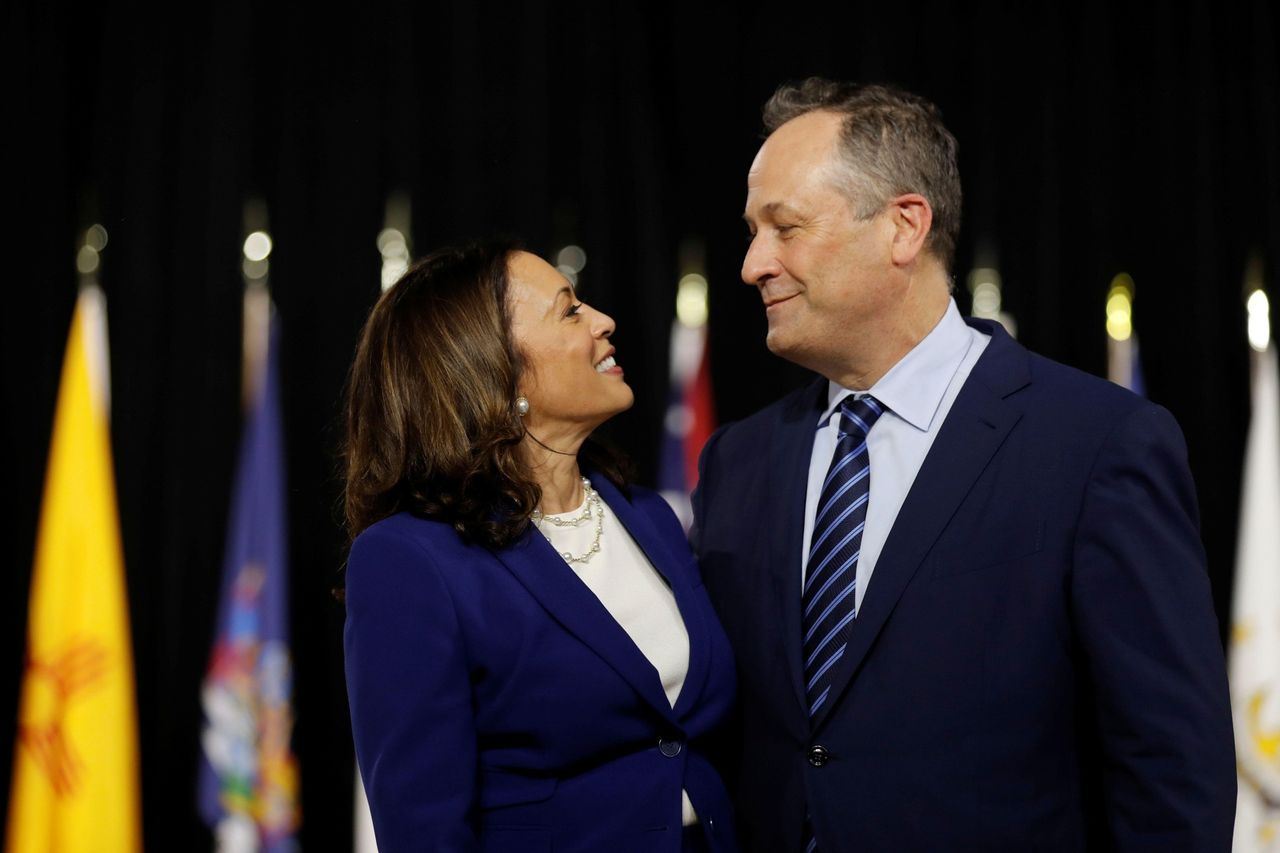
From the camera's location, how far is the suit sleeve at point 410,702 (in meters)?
1.36

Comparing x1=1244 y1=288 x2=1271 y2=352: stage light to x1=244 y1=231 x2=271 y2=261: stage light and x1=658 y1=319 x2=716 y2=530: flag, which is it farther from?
x1=244 y1=231 x2=271 y2=261: stage light

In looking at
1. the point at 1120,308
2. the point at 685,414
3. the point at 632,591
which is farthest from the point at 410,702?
the point at 1120,308

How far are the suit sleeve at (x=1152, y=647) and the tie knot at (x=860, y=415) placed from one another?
0.31 meters

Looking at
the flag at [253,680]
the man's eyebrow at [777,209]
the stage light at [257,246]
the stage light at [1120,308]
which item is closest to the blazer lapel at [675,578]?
the man's eyebrow at [777,209]

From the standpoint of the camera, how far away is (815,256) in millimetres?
1616

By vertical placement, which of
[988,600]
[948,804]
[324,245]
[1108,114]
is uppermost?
[1108,114]

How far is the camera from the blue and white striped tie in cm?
145

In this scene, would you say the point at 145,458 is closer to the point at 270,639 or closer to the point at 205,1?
the point at 270,639

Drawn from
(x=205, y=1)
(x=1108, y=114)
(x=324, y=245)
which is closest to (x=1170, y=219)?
(x=1108, y=114)

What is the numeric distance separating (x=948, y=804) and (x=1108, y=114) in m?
1.94

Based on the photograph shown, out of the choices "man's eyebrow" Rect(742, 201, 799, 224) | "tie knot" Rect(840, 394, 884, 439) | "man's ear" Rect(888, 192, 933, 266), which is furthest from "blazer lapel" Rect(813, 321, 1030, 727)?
"man's eyebrow" Rect(742, 201, 799, 224)

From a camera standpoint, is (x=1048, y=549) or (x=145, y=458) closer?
(x=1048, y=549)

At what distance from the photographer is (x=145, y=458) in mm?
2574

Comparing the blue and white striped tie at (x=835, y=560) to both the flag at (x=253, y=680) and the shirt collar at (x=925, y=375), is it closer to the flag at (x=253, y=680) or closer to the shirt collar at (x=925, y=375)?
the shirt collar at (x=925, y=375)
